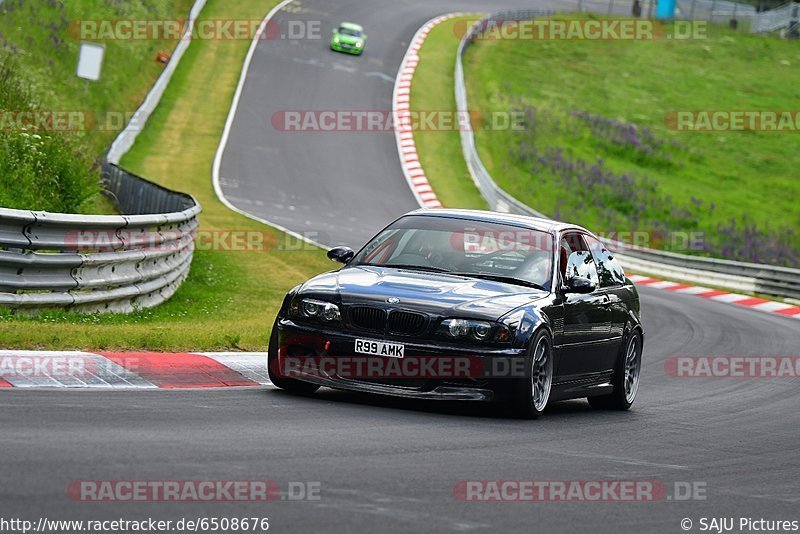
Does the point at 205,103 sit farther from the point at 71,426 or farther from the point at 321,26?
the point at 71,426

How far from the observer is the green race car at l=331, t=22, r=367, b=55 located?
52.4 meters

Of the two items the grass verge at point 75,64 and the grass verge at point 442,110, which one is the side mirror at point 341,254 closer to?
the grass verge at point 75,64

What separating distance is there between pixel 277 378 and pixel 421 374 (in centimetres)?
113

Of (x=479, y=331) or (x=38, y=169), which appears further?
(x=38, y=169)

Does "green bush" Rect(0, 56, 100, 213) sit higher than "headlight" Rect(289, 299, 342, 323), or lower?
lower

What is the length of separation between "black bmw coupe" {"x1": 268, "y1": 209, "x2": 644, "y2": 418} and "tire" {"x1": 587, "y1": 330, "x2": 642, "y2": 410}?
0.48 meters

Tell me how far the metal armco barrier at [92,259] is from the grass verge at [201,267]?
0.19m

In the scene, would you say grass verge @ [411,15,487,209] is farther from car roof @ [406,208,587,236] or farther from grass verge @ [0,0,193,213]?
car roof @ [406,208,587,236]

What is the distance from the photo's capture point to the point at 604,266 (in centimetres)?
1180

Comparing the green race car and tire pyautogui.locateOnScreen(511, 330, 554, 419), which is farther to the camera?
the green race car

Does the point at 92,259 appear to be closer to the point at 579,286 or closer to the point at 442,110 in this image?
Result: the point at 579,286

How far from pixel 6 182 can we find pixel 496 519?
38.3ft

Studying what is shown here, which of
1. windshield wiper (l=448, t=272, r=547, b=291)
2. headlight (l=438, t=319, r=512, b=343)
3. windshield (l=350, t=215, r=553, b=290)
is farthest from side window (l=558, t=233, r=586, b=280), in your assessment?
headlight (l=438, t=319, r=512, b=343)

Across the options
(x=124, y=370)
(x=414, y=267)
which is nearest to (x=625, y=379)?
(x=414, y=267)
